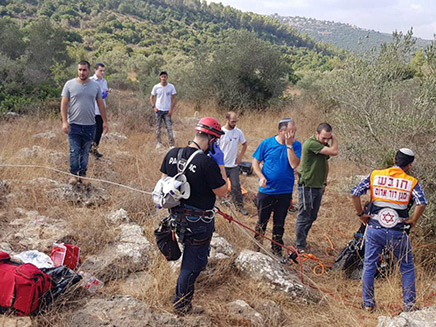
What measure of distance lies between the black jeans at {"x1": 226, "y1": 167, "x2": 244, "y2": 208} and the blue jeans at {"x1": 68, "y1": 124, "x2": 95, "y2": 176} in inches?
→ 88.5

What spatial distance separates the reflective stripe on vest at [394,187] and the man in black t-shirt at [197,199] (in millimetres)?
1670

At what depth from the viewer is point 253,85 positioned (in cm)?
1401

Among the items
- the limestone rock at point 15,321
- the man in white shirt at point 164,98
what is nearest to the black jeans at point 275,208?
the limestone rock at point 15,321

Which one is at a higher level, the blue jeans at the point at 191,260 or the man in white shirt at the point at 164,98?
the man in white shirt at the point at 164,98

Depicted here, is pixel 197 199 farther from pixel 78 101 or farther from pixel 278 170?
pixel 78 101

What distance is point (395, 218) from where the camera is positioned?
10.9ft

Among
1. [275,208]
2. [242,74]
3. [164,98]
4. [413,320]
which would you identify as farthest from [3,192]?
Result: [242,74]

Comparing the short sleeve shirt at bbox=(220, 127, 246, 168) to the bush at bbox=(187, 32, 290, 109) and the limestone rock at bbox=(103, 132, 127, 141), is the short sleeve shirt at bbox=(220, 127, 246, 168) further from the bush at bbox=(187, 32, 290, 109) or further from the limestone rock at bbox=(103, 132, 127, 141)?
the bush at bbox=(187, 32, 290, 109)

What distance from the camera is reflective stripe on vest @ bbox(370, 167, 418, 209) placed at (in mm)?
3311

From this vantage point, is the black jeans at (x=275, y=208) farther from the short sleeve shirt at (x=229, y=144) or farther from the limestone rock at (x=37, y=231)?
the limestone rock at (x=37, y=231)

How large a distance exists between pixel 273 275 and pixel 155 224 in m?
1.63

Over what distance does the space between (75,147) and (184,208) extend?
9.06 ft

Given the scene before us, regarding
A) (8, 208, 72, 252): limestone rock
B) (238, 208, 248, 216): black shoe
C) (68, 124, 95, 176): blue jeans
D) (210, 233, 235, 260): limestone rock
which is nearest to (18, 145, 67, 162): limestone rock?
(68, 124, 95, 176): blue jeans

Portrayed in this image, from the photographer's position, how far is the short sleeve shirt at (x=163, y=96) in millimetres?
7859
